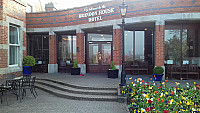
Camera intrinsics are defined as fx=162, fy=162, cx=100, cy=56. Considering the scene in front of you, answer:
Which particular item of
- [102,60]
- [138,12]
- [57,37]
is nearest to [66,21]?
[57,37]

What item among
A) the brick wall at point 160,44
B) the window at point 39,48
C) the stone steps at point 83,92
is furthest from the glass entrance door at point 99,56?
the stone steps at point 83,92

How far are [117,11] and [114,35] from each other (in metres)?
1.62

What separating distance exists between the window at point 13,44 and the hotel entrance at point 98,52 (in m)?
5.62

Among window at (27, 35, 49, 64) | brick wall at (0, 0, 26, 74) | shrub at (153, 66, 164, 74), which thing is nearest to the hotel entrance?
window at (27, 35, 49, 64)

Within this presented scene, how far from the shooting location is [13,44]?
10516 mm

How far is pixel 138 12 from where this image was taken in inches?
408

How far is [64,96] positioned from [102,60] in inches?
287

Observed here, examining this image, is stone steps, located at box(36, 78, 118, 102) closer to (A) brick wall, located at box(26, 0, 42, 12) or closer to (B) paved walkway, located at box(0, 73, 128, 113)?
(B) paved walkway, located at box(0, 73, 128, 113)

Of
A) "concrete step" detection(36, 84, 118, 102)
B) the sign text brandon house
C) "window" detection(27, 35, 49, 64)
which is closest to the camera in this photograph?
"concrete step" detection(36, 84, 118, 102)

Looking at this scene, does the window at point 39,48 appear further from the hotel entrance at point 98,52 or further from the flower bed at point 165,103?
the flower bed at point 165,103

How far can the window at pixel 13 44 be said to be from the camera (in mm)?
10492

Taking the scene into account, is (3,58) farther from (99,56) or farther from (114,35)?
(99,56)

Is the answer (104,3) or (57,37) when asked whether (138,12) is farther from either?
(57,37)

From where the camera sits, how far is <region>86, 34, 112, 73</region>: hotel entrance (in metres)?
14.3
